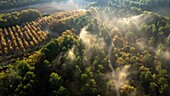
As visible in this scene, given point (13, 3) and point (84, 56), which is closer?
point (84, 56)

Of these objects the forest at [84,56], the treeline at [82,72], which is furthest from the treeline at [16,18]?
the treeline at [82,72]

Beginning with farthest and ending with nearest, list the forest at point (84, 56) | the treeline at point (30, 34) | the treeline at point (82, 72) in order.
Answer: the treeline at point (30, 34) < the forest at point (84, 56) < the treeline at point (82, 72)

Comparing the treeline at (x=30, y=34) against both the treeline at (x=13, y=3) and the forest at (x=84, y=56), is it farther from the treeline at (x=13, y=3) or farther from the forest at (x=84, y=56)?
the treeline at (x=13, y=3)

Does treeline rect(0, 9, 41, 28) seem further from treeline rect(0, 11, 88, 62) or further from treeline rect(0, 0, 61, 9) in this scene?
treeline rect(0, 0, 61, 9)

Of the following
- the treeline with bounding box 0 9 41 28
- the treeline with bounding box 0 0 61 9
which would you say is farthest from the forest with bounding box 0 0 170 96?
the treeline with bounding box 0 0 61 9

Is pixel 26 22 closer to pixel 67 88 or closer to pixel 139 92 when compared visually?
pixel 67 88

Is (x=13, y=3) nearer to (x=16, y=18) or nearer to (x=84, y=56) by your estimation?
(x=16, y=18)

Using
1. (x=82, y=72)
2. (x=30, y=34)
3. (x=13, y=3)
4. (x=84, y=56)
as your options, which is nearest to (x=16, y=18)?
(x=30, y=34)
